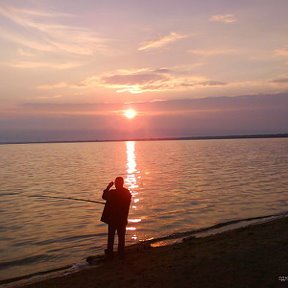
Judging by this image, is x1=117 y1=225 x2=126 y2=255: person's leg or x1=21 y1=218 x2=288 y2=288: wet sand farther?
x1=117 y1=225 x2=126 y2=255: person's leg

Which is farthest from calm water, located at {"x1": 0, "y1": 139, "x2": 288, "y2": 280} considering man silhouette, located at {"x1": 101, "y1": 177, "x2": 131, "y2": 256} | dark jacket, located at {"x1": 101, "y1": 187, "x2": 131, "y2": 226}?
dark jacket, located at {"x1": 101, "y1": 187, "x2": 131, "y2": 226}

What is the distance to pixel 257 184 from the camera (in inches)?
1326

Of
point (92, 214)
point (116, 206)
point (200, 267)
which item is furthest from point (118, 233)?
point (92, 214)

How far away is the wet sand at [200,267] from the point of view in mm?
8727

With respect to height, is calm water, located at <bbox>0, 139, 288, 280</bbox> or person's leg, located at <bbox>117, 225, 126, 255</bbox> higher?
person's leg, located at <bbox>117, 225, 126, 255</bbox>

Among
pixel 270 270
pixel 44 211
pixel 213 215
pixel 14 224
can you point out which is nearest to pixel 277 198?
pixel 213 215

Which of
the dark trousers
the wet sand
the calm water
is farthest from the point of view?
the calm water

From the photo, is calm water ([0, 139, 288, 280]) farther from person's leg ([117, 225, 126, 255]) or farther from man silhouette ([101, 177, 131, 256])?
man silhouette ([101, 177, 131, 256])

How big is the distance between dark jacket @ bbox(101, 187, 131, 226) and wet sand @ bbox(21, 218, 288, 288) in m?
1.19

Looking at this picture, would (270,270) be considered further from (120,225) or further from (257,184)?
(257,184)

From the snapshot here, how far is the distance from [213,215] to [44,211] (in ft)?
30.4

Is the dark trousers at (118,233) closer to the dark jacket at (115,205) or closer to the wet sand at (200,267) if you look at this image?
the dark jacket at (115,205)

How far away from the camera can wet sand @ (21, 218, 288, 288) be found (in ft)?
28.6

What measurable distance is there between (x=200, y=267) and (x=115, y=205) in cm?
288
